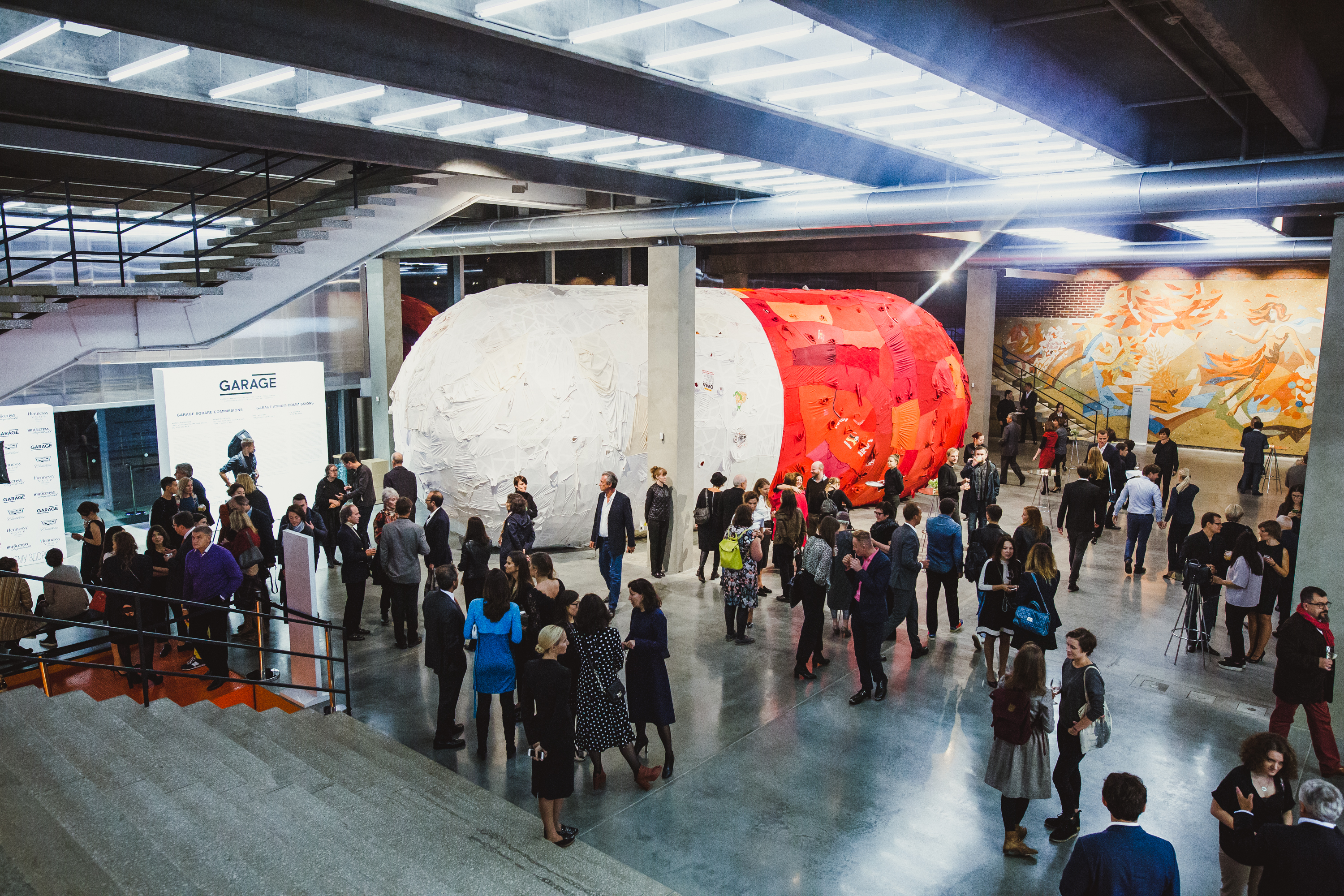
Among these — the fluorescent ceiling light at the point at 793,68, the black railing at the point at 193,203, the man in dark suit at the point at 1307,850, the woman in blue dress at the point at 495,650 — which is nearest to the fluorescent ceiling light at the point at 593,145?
the fluorescent ceiling light at the point at 793,68

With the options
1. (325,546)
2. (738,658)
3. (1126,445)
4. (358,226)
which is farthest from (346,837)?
(1126,445)

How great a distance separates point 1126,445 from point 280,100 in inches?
485

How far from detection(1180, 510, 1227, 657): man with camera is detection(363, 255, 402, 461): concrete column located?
12.6 meters

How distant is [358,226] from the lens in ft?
32.9

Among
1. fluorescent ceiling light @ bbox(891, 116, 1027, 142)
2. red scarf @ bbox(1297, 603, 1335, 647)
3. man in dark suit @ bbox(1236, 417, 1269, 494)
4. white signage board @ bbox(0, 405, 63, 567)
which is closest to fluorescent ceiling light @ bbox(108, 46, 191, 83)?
fluorescent ceiling light @ bbox(891, 116, 1027, 142)

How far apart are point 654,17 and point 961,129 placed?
124 inches

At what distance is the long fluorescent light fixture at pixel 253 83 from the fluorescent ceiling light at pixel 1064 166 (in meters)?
5.92

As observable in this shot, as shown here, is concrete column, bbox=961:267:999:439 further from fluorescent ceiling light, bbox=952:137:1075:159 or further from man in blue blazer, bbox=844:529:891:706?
man in blue blazer, bbox=844:529:891:706

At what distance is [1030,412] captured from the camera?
22125 millimetres

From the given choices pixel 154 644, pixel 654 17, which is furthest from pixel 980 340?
pixel 654 17

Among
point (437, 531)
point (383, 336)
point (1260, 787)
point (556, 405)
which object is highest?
point (383, 336)

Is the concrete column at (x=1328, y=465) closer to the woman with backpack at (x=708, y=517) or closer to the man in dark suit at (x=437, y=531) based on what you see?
the woman with backpack at (x=708, y=517)

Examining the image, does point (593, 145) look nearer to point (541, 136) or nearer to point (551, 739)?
point (541, 136)

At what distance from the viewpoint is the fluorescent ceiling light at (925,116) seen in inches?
228
